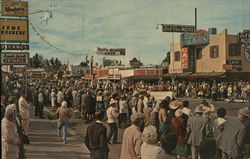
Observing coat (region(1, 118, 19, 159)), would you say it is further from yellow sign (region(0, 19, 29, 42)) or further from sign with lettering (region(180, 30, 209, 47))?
sign with lettering (region(180, 30, 209, 47))

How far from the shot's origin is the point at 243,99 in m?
29.2

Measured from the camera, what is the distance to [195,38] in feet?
137

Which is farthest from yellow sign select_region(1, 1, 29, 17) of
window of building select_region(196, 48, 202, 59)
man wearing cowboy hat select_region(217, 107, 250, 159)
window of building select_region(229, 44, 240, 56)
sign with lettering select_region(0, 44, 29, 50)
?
window of building select_region(196, 48, 202, 59)

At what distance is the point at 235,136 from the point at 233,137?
1.8 inches

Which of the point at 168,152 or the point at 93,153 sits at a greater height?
the point at 168,152

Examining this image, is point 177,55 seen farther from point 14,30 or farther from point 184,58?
point 14,30

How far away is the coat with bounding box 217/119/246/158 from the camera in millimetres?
6445

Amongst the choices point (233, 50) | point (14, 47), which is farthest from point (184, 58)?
point (14, 47)

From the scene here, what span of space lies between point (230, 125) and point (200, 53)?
3642 cm

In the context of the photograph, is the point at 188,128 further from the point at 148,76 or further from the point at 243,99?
the point at 148,76

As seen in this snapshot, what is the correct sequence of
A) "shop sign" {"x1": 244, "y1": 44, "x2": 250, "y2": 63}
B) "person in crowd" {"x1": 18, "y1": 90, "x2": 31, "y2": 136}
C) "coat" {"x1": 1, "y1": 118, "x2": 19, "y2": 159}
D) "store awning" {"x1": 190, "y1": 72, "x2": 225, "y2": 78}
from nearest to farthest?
"coat" {"x1": 1, "y1": 118, "x2": 19, "y2": 159}, "shop sign" {"x1": 244, "y1": 44, "x2": 250, "y2": 63}, "person in crowd" {"x1": 18, "y1": 90, "x2": 31, "y2": 136}, "store awning" {"x1": 190, "y1": 72, "x2": 225, "y2": 78}

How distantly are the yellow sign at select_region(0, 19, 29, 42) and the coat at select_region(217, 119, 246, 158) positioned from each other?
16518 mm

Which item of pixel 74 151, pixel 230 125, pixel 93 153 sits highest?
pixel 230 125

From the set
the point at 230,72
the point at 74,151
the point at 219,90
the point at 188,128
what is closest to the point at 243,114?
the point at 188,128
